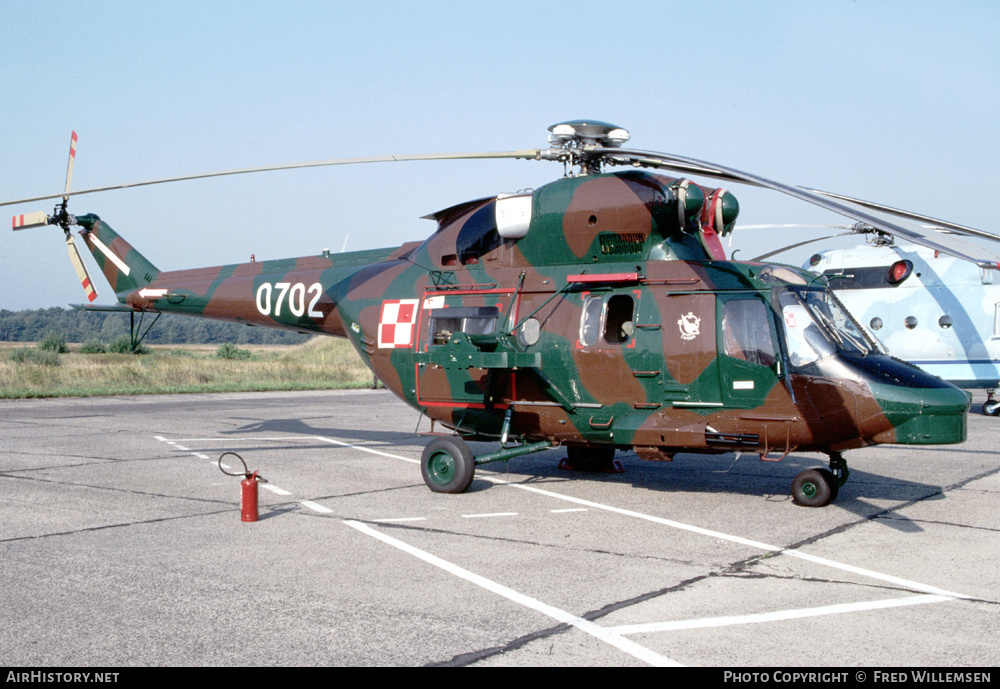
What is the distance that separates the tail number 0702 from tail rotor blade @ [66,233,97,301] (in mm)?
4254

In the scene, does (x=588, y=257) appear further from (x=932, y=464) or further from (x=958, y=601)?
(x=932, y=464)

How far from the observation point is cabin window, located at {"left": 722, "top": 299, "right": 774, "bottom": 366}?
868 cm

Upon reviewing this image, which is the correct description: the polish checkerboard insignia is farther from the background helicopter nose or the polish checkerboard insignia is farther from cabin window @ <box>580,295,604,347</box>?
the background helicopter nose

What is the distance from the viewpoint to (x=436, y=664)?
4461 millimetres

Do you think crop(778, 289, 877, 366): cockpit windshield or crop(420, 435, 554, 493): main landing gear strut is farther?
crop(420, 435, 554, 493): main landing gear strut

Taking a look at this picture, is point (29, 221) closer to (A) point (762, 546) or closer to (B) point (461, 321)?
(B) point (461, 321)

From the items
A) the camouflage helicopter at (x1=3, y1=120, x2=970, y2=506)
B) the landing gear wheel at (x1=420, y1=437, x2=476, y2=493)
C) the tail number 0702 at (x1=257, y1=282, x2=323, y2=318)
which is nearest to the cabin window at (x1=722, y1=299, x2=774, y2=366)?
the camouflage helicopter at (x1=3, y1=120, x2=970, y2=506)

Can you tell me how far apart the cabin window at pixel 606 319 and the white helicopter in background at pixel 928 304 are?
424 inches

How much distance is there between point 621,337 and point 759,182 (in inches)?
106

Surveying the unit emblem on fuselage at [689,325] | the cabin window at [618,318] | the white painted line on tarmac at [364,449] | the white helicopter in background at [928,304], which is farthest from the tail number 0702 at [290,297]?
the white helicopter in background at [928,304]

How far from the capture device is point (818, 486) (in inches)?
351

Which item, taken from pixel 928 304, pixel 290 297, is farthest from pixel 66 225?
pixel 928 304

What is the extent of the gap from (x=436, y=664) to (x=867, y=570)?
382cm

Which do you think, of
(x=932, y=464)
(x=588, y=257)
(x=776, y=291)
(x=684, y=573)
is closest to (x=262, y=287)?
(x=588, y=257)
